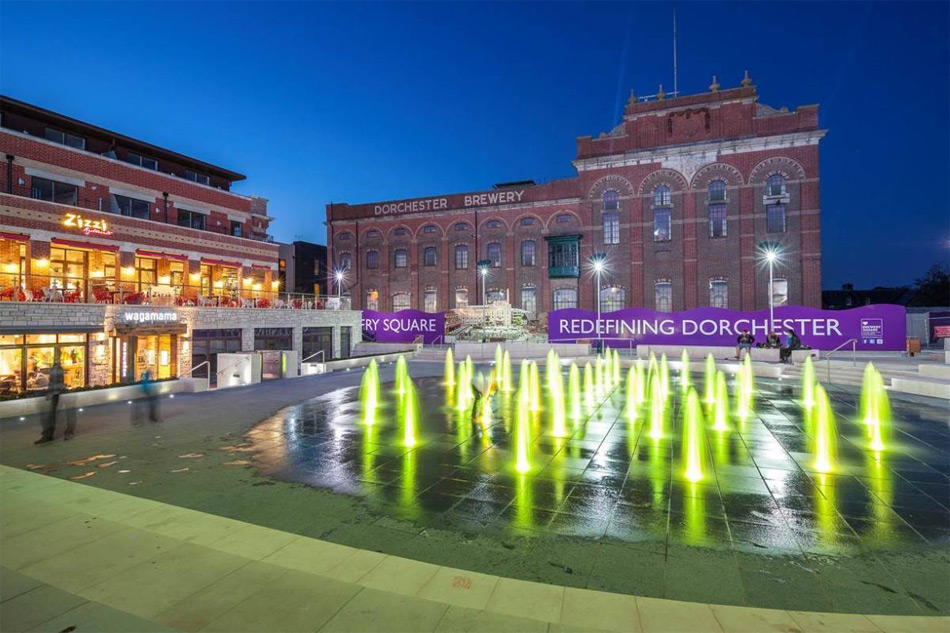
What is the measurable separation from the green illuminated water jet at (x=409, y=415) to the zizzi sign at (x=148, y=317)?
41.7 feet

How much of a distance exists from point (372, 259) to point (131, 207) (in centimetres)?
2702

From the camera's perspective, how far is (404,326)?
3844 cm

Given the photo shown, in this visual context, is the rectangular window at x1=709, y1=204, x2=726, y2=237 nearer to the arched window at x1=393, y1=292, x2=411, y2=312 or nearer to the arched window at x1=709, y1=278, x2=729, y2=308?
the arched window at x1=709, y1=278, x2=729, y2=308

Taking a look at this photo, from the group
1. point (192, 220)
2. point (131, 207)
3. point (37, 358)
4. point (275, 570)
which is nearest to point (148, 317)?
point (37, 358)

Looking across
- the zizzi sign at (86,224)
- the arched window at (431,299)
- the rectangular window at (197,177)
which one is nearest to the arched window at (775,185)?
the arched window at (431,299)

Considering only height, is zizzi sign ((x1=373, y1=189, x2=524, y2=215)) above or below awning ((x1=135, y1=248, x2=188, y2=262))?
above

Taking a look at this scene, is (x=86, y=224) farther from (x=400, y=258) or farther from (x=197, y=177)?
(x=400, y=258)

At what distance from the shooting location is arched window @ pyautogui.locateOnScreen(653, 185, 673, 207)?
140 feet

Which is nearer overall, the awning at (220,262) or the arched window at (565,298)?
the awning at (220,262)

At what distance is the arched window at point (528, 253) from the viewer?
47031 mm

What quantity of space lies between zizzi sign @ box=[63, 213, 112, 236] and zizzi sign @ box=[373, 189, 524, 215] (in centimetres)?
2989

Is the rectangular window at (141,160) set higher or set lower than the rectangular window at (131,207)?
higher

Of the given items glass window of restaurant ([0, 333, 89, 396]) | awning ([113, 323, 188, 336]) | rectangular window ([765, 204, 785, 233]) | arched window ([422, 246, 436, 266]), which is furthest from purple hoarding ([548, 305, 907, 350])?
glass window of restaurant ([0, 333, 89, 396])

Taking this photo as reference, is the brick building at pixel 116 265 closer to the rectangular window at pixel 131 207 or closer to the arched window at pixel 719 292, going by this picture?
the rectangular window at pixel 131 207
